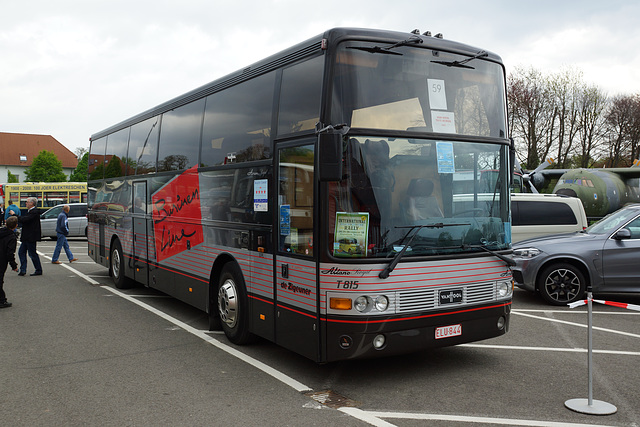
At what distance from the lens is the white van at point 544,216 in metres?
13.7

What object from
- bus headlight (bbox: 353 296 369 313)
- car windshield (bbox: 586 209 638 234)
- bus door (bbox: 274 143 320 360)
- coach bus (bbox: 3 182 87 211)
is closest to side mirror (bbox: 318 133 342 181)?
bus door (bbox: 274 143 320 360)

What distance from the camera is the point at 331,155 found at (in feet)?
17.3

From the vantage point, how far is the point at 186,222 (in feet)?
29.3

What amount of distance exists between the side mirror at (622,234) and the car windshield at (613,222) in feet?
0.63

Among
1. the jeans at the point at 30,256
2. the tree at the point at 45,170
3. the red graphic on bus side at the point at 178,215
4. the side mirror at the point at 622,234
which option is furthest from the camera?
the tree at the point at 45,170

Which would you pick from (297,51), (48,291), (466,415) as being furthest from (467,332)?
(48,291)

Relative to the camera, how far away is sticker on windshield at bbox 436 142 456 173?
591 cm

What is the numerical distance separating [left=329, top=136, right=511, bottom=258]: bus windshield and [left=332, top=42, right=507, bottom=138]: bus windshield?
20cm

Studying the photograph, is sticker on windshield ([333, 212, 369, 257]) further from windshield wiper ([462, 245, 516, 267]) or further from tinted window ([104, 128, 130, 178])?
tinted window ([104, 128, 130, 178])

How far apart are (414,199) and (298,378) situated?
2150mm

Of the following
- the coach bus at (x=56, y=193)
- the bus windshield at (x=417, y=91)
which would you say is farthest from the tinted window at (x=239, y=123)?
the coach bus at (x=56, y=193)

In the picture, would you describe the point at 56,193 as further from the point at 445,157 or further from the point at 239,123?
the point at 445,157

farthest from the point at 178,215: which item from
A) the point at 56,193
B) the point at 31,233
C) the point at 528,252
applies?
the point at 56,193

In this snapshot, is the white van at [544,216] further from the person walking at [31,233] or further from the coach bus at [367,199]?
the person walking at [31,233]
